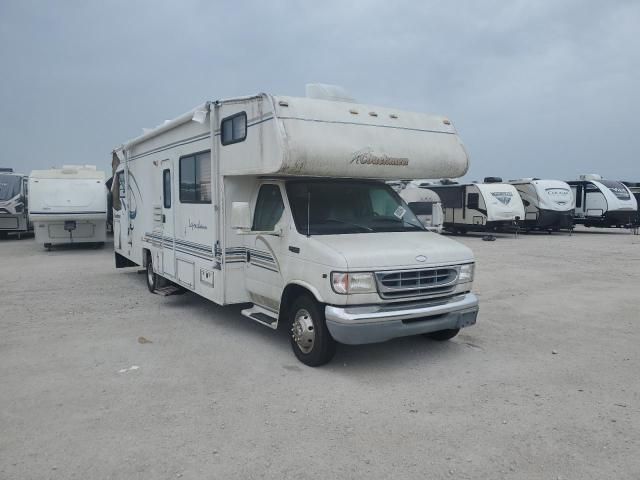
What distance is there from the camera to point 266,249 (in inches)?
248

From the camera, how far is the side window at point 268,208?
6.25 meters

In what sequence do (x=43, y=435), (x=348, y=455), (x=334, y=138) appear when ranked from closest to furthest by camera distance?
(x=348, y=455) < (x=43, y=435) < (x=334, y=138)

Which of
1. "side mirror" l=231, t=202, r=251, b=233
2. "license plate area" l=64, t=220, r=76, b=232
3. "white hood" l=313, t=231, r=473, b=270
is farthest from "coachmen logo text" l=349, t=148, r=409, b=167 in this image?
"license plate area" l=64, t=220, r=76, b=232

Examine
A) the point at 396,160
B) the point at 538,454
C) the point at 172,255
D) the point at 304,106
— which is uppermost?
the point at 304,106

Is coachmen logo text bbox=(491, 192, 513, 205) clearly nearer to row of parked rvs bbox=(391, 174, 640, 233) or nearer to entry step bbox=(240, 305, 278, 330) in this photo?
row of parked rvs bbox=(391, 174, 640, 233)

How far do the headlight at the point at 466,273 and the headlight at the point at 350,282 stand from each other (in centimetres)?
123

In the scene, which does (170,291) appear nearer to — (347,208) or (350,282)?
(347,208)

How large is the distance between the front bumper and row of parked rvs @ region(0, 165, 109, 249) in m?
13.4

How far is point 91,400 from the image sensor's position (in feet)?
15.7

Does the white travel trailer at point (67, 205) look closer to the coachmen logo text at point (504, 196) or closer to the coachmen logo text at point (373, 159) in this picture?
the coachmen logo text at point (373, 159)

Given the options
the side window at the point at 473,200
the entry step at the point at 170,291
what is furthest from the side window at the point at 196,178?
the side window at the point at 473,200

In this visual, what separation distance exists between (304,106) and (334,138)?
47 centimetres

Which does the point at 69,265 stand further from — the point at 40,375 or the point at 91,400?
the point at 91,400

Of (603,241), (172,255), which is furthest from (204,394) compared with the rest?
(603,241)
